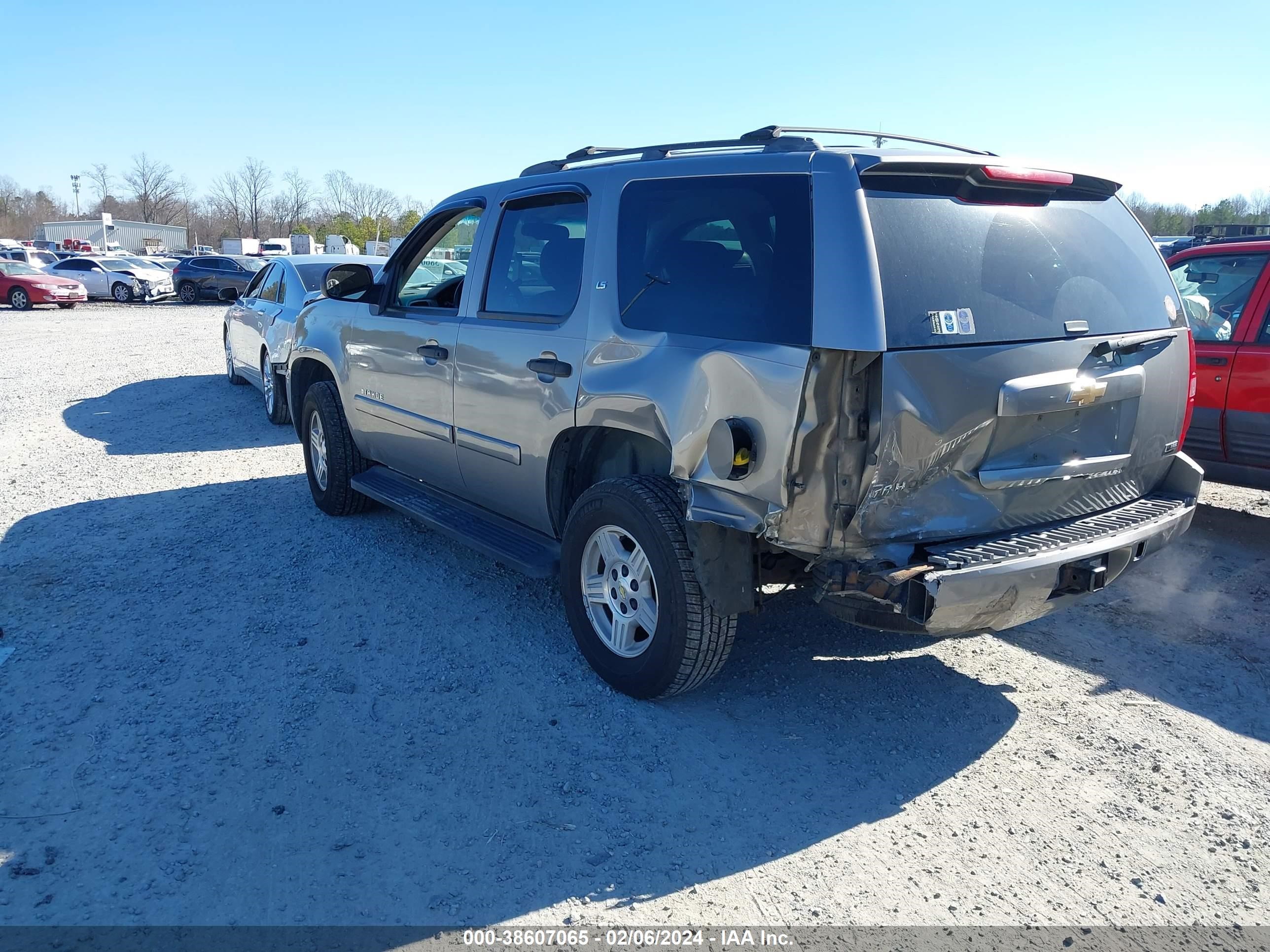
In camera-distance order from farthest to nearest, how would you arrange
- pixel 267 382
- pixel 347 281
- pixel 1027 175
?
pixel 267 382 → pixel 347 281 → pixel 1027 175

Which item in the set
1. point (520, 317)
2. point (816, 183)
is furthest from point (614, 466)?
point (816, 183)

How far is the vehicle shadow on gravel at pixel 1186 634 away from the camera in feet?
13.7

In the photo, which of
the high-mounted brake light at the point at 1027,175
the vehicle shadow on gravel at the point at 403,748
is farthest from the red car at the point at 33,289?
the high-mounted brake light at the point at 1027,175

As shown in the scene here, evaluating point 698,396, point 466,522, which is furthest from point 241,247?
point 698,396

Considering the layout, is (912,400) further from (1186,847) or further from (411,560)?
(411,560)

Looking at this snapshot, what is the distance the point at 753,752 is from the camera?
12.0 feet

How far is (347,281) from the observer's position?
19.4ft

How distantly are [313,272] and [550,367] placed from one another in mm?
6612

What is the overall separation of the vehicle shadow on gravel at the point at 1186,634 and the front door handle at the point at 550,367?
Answer: 2.59m

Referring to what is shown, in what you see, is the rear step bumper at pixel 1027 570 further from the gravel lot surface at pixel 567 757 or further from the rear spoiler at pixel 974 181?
the rear spoiler at pixel 974 181

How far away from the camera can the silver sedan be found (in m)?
9.47

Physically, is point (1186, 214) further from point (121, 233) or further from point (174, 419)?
point (121, 233)

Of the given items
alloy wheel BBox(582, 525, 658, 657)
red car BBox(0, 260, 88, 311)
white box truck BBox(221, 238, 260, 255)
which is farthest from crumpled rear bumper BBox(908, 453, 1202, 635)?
white box truck BBox(221, 238, 260, 255)

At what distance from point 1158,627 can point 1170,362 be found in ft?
5.33
